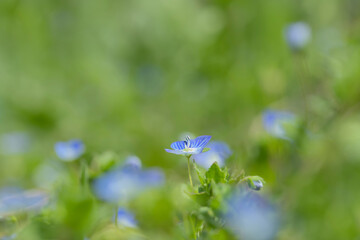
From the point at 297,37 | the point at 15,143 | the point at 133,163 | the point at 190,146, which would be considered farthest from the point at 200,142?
the point at 15,143

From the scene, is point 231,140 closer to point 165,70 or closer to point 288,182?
point 288,182

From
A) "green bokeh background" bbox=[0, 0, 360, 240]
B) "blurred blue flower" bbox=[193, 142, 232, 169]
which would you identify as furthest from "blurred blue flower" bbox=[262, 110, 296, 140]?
"blurred blue flower" bbox=[193, 142, 232, 169]

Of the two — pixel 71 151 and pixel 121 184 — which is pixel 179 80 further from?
pixel 121 184

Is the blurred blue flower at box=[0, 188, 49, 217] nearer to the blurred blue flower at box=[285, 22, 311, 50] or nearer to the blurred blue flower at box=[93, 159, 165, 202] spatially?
the blurred blue flower at box=[93, 159, 165, 202]

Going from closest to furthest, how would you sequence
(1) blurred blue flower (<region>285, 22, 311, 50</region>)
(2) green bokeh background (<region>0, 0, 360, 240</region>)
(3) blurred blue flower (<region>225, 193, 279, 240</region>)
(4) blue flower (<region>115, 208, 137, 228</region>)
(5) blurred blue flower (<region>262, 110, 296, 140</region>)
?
(3) blurred blue flower (<region>225, 193, 279, 240</region>)
(4) blue flower (<region>115, 208, 137, 228</region>)
(5) blurred blue flower (<region>262, 110, 296, 140</region>)
(2) green bokeh background (<region>0, 0, 360, 240</region>)
(1) blurred blue flower (<region>285, 22, 311, 50</region>)

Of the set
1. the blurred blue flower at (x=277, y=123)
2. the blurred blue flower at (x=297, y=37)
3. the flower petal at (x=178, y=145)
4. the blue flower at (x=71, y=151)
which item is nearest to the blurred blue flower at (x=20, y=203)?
the blue flower at (x=71, y=151)

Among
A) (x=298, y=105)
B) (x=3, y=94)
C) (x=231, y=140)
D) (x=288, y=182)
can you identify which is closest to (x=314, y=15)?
(x=298, y=105)
